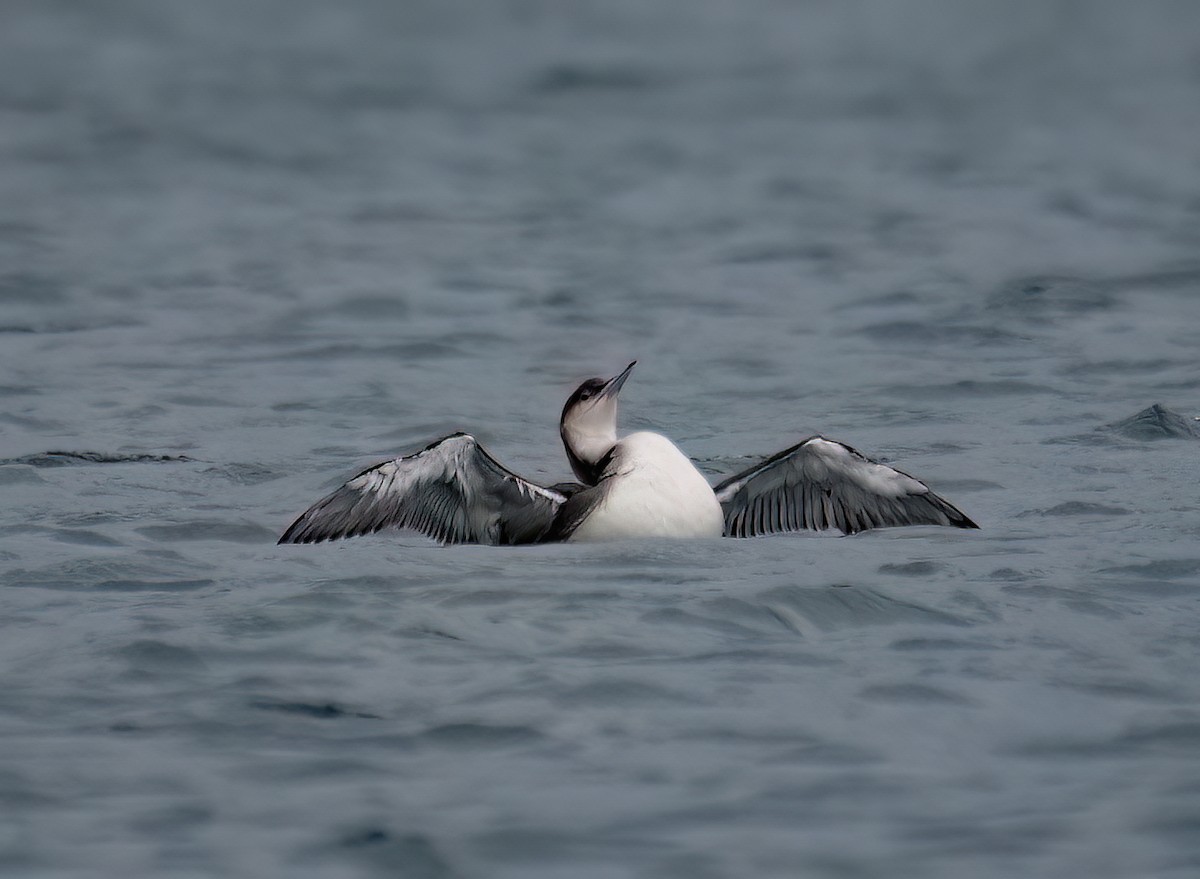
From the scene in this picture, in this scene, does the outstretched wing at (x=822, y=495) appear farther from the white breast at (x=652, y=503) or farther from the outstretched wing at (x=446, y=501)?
the outstretched wing at (x=446, y=501)

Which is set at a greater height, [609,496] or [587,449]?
[587,449]

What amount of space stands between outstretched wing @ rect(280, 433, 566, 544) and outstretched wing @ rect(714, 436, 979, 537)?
89cm

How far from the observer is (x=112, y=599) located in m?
7.34

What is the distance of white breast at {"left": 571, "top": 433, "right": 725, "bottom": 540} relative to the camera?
27.2 ft

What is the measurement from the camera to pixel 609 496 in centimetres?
834

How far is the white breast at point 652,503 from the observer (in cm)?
828

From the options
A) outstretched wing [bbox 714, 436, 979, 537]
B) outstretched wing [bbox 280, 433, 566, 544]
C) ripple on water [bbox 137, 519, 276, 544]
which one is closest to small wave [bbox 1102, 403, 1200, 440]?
outstretched wing [bbox 714, 436, 979, 537]

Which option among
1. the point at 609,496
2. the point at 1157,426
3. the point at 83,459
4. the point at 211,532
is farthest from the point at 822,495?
the point at 83,459

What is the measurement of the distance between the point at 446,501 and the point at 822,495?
70.2 inches

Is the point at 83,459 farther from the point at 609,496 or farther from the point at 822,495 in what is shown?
the point at 822,495

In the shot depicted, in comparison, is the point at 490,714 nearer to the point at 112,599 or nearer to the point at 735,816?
the point at 735,816

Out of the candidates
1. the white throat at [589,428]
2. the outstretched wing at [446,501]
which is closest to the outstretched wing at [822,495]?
the white throat at [589,428]

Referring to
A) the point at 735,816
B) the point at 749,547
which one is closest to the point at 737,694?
the point at 735,816

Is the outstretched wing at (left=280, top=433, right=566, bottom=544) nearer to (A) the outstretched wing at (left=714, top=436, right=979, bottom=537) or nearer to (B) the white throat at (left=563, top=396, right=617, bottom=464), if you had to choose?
(B) the white throat at (left=563, top=396, right=617, bottom=464)
